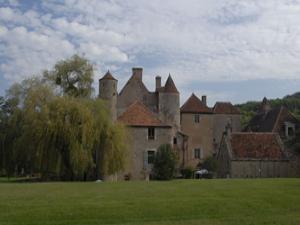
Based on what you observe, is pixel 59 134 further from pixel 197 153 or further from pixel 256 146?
pixel 197 153

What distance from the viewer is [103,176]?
39.7 m

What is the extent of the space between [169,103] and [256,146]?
11.0m

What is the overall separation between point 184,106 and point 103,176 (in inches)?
922

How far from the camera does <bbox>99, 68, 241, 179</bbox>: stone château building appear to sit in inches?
1794

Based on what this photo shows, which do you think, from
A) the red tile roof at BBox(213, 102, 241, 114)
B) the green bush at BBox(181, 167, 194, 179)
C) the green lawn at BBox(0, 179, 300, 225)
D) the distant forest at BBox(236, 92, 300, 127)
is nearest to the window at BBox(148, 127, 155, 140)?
the green bush at BBox(181, 167, 194, 179)

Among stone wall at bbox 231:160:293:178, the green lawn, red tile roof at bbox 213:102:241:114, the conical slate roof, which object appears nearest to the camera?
the green lawn

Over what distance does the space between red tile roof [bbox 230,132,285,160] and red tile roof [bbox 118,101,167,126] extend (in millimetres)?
8280

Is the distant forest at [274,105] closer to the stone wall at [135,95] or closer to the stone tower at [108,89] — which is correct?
the stone wall at [135,95]

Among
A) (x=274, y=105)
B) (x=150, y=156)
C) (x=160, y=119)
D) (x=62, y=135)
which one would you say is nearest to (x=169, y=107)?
(x=160, y=119)

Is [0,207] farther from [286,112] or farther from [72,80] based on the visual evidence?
[286,112]

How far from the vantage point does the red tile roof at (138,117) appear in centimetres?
4594

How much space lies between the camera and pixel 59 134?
36781 millimetres

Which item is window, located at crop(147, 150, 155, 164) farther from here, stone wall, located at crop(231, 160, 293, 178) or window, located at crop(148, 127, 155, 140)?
stone wall, located at crop(231, 160, 293, 178)

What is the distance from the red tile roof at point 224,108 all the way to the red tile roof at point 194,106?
835cm
